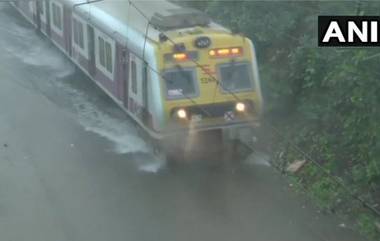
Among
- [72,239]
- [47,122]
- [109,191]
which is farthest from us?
[47,122]

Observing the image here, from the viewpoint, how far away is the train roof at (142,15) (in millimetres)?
14039

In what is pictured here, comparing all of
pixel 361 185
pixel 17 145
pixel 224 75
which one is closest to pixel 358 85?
pixel 361 185

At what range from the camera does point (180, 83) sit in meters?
13.2

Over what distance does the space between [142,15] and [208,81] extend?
9.86 feet

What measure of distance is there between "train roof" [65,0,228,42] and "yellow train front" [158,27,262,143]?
450 mm

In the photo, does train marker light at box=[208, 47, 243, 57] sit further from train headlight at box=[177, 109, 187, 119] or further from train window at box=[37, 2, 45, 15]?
train window at box=[37, 2, 45, 15]

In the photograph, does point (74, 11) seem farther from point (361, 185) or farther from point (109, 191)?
point (361, 185)

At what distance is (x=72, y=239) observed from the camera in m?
11.5

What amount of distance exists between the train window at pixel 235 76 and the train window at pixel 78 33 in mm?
5820

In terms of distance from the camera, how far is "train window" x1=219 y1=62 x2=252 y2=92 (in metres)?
13.6

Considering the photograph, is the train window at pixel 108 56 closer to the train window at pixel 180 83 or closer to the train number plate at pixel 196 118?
the train window at pixel 180 83

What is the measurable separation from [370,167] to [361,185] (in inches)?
27.6


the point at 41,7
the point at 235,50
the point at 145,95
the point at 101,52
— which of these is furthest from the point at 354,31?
the point at 41,7

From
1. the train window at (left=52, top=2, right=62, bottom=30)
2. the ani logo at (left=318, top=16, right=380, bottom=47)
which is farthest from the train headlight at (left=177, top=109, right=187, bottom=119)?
the train window at (left=52, top=2, right=62, bottom=30)
